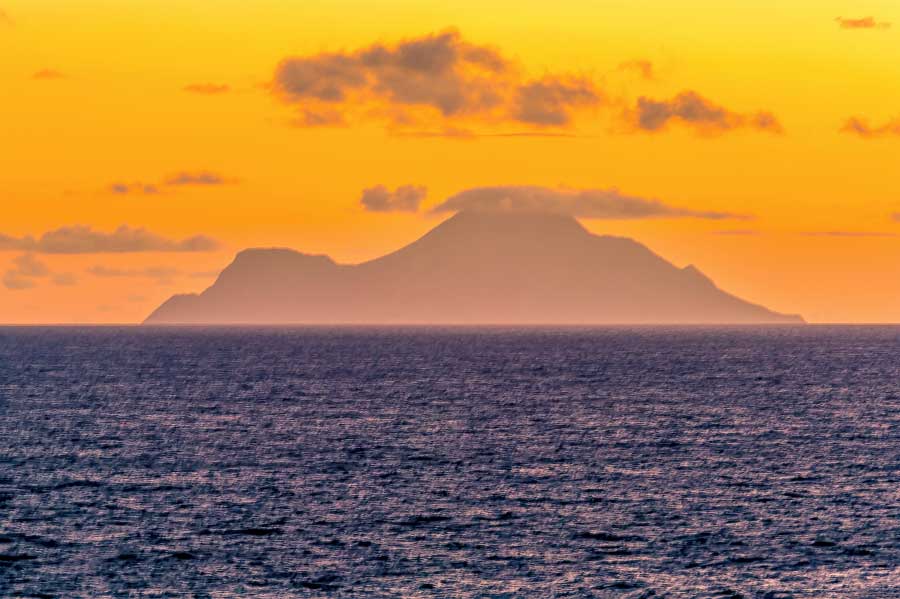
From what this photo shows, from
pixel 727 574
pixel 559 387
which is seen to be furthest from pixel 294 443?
pixel 559 387

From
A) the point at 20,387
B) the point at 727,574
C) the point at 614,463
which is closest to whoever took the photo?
the point at 727,574

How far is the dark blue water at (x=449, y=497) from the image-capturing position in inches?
1938

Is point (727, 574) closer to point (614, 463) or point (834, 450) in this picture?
point (614, 463)

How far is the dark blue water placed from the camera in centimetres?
4922

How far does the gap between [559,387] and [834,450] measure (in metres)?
63.6

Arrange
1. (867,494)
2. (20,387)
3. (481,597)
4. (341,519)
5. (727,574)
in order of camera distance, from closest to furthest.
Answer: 1. (481,597)
2. (727,574)
3. (341,519)
4. (867,494)
5. (20,387)

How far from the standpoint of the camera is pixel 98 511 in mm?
62219

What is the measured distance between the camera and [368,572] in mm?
49938

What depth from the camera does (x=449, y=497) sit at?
66.6 meters

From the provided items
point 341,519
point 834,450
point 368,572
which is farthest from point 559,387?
point 368,572

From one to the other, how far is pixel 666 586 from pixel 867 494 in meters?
26.0

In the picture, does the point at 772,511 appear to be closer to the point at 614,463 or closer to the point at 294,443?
the point at 614,463

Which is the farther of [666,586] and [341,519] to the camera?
[341,519]

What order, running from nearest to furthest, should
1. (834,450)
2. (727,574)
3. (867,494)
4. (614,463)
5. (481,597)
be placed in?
1. (481,597)
2. (727,574)
3. (867,494)
4. (614,463)
5. (834,450)
